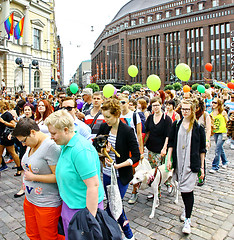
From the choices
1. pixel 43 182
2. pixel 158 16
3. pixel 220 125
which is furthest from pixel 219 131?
pixel 158 16

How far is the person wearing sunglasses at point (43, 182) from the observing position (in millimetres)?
2602

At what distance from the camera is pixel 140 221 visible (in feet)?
13.6

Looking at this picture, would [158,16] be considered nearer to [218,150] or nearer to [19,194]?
[218,150]

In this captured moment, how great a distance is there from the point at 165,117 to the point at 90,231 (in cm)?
351

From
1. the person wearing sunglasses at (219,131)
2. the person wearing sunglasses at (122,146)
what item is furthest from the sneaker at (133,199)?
the person wearing sunglasses at (219,131)

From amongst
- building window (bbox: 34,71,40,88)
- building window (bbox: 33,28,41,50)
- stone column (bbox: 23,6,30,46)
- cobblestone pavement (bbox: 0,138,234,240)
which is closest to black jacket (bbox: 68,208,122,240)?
cobblestone pavement (bbox: 0,138,234,240)

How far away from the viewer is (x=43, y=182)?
103 inches

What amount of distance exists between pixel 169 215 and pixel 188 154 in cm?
132

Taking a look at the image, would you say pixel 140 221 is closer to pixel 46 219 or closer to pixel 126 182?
pixel 126 182

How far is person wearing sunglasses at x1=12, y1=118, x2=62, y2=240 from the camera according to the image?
2.60 m

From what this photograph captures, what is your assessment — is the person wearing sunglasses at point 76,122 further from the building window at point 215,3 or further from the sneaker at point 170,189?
the building window at point 215,3

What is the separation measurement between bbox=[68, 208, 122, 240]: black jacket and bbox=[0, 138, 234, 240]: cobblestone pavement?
1700 mm

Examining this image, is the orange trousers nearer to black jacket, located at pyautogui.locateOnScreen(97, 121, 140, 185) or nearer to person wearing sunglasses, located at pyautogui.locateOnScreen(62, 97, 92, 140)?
black jacket, located at pyautogui.locateOnScreen(97, 121, 140, 185)

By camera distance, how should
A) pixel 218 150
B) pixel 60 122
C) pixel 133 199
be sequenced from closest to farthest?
pixel 60 122 < pixel 133 199 < pixel 218 150
